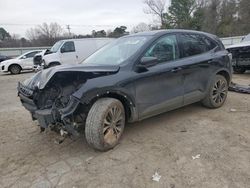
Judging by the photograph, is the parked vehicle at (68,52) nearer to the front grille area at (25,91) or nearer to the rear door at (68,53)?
the rear door at (68,53)

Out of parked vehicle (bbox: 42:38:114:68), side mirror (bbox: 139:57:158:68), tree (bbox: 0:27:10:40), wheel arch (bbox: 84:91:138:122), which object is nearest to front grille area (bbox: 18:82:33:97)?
wheel arch (bbox: 84:91:138:122)

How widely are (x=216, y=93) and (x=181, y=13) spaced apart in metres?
42.1

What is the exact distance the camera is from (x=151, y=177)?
3.13 metres

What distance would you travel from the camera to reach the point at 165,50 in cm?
463

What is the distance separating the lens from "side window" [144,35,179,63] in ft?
14.4

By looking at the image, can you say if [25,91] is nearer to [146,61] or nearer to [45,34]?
[146,61]

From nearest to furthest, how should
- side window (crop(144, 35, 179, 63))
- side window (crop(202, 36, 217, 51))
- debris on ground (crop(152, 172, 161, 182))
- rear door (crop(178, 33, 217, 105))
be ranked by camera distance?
1. debris on ground (crop(152, 172, 161, 182))
2. side window (crop(144, 35, 179, 63))
3. rear door (crop(178, 33, 217, 105))
4. side window (crop(202, 36, 217, 51))

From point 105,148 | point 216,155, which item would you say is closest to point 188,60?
point 216,155

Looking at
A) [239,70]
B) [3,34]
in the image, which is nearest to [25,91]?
[239,70]

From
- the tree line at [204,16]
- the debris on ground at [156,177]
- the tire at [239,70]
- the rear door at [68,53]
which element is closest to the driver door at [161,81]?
the debris on ground at [156,177]

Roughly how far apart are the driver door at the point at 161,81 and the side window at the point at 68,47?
10183mm

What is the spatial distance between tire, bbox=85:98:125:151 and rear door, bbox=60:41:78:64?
1050 centimetres

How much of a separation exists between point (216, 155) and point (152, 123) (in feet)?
5.03

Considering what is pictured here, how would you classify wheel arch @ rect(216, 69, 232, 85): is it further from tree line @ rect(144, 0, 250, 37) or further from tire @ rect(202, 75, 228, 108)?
tree line @ rect(144, 0, 250, 37)
